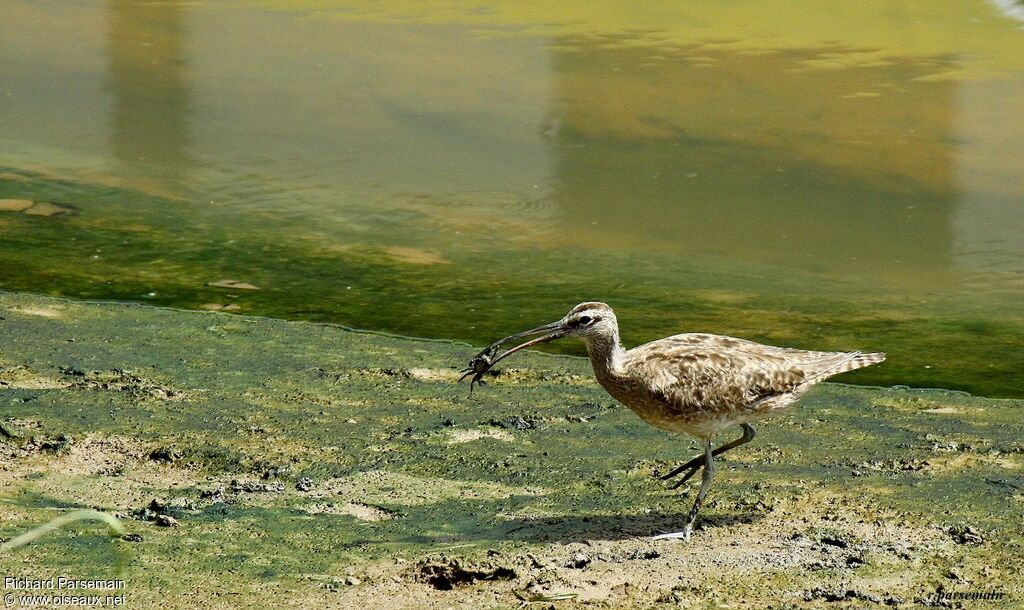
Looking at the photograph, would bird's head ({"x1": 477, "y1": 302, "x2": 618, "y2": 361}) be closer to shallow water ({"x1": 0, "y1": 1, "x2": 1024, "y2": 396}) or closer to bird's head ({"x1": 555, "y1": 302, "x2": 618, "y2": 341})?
bird's head ({"x1": 555, "y1": 302, "x2": 618, "y2": 341})

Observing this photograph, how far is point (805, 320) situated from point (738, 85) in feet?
22.0

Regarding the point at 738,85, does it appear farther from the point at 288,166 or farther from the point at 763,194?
the point at 288,166

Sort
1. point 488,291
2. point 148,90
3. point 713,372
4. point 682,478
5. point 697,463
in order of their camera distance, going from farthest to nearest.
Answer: point 148,90 → point 488,291 → point 682,478 → point 697,463 → point 713,372

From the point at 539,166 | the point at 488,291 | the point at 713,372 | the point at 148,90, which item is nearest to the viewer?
the point at 713,372

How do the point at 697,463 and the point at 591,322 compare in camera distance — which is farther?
the point at 697,463

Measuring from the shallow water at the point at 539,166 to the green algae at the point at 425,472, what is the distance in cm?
123

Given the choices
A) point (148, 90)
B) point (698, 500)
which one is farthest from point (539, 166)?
point (698, 500)

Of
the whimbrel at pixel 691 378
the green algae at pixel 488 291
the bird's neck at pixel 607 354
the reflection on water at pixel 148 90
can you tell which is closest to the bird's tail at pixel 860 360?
the whimbrel at pixel 691 378

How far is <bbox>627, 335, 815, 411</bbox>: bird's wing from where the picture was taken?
6.51 meters

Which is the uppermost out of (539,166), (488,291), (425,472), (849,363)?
(849,363)

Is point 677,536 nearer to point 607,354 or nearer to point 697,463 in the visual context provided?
point 697,463

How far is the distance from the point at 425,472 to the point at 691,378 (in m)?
1.48

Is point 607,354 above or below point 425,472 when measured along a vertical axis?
above

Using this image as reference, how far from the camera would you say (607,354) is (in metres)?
6.62
